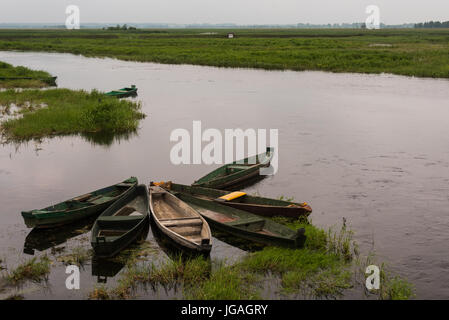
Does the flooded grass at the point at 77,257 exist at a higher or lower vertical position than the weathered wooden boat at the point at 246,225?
lower

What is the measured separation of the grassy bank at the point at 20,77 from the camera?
40.1m

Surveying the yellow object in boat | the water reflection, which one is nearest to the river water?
the water reflection

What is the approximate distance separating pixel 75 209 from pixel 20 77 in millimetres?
33539

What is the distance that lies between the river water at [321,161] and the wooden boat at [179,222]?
796mm

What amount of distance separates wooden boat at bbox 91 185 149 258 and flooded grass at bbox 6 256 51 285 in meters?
1.30

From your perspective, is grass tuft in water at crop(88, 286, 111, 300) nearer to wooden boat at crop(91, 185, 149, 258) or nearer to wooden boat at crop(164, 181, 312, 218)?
wooden boat at crop(91, 185, 149, 258)

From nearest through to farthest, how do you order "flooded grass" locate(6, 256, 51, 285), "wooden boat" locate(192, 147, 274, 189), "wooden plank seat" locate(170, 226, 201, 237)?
"flooded grass" locate(6, 256, 51, 285) < "wooden plank seat" locate(170, 226, 201, 237) < "wooden boat" locate(192, 147, 274, 189)

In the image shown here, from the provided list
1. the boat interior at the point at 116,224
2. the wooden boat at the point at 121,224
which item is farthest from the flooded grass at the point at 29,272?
the boat interior at the point at 116,224

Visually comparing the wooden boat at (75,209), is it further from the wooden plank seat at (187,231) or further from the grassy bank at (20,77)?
the grassy bank at (20,77)

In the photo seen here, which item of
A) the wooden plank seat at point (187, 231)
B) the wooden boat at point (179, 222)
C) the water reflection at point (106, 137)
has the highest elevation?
the water reflection at point (106, 137)

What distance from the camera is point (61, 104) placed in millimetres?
29625

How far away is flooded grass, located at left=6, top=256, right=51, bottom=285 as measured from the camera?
35.3ft

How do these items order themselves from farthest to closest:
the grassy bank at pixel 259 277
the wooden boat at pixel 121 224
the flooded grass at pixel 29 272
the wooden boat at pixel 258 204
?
the wooden boat at pixel 258 204 < the wooden boat at pixel 121 224 < the flooded grass at pixel 29 272 < the grassy bank at pixel 259 277
